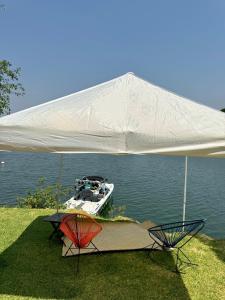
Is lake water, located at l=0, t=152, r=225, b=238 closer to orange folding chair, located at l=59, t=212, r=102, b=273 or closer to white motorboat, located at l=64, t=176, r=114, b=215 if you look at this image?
white motorboat, located at l=64, t=176, r=114, b=215

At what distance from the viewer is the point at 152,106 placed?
4.43 metres

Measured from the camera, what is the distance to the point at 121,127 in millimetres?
4070

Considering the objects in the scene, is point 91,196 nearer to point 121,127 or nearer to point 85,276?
point 85,276

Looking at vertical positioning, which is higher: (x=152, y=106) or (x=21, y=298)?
(x=152, y=106)

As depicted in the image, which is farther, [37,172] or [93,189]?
[37,172]

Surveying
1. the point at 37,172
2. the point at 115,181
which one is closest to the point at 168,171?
the point at 115,181

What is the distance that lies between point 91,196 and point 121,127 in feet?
41.5

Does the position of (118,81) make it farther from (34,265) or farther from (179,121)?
(34,265)

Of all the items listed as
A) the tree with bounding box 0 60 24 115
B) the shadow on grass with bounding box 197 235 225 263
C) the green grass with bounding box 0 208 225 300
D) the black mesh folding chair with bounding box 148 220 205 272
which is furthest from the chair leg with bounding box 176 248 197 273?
the tree with bounding box 0 60 24 115

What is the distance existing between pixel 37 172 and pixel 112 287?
22.6m

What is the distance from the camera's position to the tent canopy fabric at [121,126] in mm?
3973

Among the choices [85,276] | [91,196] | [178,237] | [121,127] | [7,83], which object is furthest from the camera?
[91,196]

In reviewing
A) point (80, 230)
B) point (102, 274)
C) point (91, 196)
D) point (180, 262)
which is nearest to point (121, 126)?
point (80, 230)

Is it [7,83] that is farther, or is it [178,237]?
[7,83]
